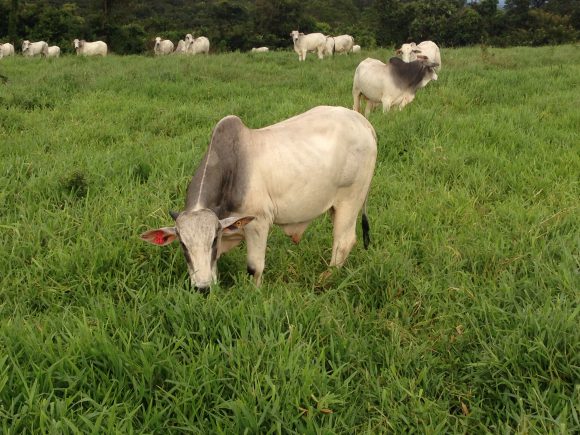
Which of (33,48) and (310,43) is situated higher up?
(310,43)

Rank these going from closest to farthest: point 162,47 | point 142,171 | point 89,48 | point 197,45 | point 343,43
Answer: point 142,171 < point 343,43 < point 89,48 < point 197,45 < point 162,47

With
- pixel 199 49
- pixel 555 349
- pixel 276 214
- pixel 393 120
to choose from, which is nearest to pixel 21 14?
pixel 199 49

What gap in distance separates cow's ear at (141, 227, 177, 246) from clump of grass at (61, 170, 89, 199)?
4.87ft

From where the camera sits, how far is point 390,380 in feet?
6.94

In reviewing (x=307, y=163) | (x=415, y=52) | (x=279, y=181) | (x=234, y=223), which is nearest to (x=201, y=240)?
(x=234, y=223)

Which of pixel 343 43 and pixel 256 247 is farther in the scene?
pixel 343 43

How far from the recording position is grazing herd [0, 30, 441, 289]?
101 inches

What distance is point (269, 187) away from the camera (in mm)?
3018

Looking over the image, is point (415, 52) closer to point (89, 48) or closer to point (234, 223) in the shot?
point (234, 223)

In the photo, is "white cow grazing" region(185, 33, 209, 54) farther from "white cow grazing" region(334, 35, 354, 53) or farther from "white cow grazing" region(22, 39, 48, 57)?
"white cow grazing" region(334, 35, 354, 53)

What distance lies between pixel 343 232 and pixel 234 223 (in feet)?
3.19

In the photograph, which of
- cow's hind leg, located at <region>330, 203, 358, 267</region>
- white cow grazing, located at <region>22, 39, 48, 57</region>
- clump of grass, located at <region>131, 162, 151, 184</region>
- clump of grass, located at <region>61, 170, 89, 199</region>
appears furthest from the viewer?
white cow grazing, located at <region>22, 39, 48, 57</region>

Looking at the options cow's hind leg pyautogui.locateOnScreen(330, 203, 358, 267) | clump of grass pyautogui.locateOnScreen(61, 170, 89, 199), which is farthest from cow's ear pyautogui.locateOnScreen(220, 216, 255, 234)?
clump of grass pyautogui.locateOnScreen(61, 170, 89, 199)

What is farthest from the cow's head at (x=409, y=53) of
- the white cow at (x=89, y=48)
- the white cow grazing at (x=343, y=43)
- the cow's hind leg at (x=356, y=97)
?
the white cow at (x=89, y=48)
